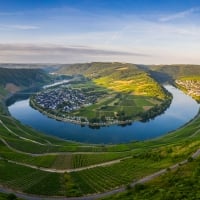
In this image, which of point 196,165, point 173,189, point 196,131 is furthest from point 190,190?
point 196,131

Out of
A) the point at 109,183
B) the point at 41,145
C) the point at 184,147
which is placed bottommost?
the point at 41,145

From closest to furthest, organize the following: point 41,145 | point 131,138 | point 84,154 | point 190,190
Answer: point 190,190 → point 84,154 → point 41,145 → point 131,138

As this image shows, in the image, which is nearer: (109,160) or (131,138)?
(109,160)

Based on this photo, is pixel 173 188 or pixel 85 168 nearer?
pixel 173 188

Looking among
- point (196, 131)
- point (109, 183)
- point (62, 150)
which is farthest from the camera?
point (196, 131)

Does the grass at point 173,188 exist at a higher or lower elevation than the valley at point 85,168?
higher

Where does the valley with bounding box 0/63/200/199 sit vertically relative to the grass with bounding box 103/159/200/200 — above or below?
below

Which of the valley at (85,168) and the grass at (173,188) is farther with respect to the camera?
the valley at (85,168)

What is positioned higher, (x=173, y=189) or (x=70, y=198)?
(x=173, y=189)

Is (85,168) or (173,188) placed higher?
(173,188)

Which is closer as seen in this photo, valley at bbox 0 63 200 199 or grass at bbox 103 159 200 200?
grass at bbox 103 159 200 200

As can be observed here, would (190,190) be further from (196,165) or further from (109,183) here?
(109,183)
